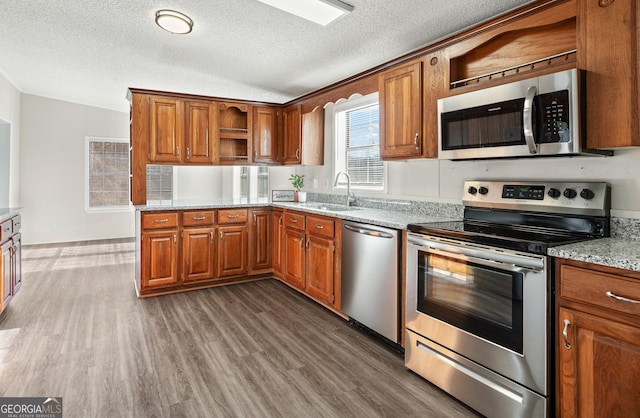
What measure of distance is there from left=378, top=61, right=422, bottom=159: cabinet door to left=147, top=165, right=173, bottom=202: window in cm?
557

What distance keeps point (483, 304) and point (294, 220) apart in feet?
7.83

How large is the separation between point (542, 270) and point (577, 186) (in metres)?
0.78

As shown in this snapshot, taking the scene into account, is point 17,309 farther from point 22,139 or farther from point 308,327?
point 22,139

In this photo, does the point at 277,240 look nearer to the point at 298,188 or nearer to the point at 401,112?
the point at 298,188

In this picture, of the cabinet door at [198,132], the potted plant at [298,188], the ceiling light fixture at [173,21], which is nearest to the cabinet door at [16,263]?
the cabinet door at [198,132]

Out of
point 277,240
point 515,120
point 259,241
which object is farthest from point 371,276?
point 259,241

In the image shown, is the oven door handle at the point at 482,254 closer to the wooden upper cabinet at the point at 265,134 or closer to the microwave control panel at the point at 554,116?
the microwave control panel at the point at 554,116

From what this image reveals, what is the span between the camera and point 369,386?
7.43ft

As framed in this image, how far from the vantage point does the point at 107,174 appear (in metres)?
7.49

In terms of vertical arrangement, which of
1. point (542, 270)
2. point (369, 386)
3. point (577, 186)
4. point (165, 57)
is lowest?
point (369, 386)

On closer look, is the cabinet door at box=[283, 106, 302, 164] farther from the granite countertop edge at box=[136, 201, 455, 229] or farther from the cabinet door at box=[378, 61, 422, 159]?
the cabinet door at box=[378, 61, 422, 159]

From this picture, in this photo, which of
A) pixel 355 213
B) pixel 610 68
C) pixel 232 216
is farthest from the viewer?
pixel 232 216

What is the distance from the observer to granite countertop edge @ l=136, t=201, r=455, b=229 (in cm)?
277

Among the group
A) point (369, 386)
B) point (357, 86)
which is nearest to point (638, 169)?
point (369, 386)
